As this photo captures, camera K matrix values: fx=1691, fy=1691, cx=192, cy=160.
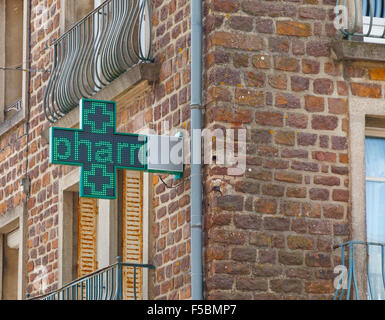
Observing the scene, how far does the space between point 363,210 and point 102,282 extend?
2.86 meters

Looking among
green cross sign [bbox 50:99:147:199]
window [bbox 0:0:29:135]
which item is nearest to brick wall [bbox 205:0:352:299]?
green cross sign [bbox 50:99:147:199]

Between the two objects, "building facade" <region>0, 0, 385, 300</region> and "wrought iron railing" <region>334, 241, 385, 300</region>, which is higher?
"building facade" <region>0, 0, 385, 300</region>

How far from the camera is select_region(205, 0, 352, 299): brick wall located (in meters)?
16.0

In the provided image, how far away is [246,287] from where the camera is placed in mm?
15922

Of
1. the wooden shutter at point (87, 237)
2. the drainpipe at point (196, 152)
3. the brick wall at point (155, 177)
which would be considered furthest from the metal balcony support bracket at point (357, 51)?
the wooden shutter at point (87, 237)

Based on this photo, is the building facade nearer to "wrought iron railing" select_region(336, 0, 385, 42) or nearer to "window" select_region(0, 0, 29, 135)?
"wrought iron railing" select_region(336, 0, 385, 42)

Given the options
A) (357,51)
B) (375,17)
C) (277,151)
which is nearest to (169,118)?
(277,151)

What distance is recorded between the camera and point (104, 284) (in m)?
17.5

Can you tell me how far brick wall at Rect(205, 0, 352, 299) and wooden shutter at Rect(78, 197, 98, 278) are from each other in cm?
359

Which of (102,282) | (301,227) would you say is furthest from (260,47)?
(102,282)

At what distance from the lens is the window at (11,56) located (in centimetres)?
2198

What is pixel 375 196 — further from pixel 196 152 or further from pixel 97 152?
pixel 97 152

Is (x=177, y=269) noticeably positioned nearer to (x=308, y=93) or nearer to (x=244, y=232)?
(x=244, y=232)

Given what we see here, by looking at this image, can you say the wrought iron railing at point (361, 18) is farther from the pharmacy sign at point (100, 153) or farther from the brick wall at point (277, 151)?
the pharmacy sign at point (100, 153)
